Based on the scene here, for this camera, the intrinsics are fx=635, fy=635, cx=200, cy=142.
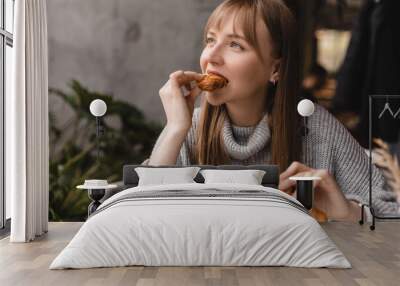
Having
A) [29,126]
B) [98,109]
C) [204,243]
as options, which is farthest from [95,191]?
[204,243]

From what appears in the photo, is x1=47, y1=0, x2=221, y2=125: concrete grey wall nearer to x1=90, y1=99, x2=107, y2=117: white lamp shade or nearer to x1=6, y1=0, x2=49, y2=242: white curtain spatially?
x1=90, y1=99, x2=107, y2=117: white lamp shade

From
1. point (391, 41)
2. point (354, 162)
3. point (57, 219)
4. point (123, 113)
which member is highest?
point (391, 41)

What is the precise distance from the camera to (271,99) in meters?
7.19

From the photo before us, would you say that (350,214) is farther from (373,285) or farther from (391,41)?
(373,285)

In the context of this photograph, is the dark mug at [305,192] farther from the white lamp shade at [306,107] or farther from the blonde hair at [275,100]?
the white lamp shade at [306,107]

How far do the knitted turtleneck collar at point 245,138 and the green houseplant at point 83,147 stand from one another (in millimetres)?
930

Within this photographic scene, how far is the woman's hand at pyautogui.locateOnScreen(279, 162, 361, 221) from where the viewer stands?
281 inches

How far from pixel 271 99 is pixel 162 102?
4.11ft

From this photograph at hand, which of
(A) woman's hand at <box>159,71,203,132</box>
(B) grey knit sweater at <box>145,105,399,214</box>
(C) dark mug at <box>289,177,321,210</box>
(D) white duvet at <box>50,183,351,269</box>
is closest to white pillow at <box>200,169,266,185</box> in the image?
(C) dark mug at <box>289,177,321,210</box>

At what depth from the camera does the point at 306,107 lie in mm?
6980

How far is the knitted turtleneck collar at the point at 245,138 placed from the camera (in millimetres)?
7047

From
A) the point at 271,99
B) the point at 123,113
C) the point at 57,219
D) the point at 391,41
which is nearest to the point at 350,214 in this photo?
the point at 271,99

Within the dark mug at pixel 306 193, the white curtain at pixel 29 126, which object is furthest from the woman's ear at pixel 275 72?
the white curtain at pixel 29 126

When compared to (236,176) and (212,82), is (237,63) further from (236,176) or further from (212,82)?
(236,176)
